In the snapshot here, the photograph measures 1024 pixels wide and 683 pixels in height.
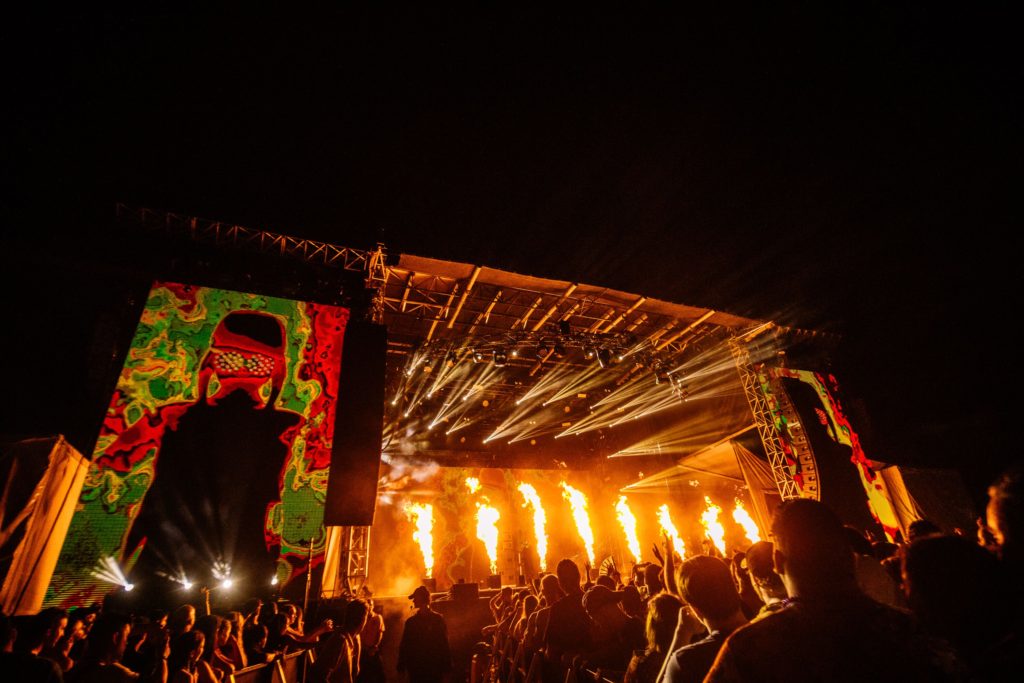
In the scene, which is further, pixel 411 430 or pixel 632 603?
pixel 411 430

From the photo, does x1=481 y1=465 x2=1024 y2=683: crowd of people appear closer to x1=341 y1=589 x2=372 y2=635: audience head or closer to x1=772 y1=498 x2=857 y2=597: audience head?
x1=772 y1=498 x2=857 y2=597: audience head

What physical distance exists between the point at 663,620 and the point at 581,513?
44.9 ft

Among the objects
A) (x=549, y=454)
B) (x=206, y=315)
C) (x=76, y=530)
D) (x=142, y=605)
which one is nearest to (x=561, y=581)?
(x=142, y=605)

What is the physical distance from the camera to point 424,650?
14.8 feet

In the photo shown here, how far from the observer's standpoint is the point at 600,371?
1289 centimetres

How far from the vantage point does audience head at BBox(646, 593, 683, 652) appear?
281 centimetres

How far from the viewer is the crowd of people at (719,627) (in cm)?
128

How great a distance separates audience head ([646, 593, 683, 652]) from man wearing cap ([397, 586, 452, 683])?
261cm

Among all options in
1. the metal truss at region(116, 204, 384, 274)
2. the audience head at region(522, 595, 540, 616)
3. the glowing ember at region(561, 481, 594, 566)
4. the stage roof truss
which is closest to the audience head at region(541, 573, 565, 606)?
the audience head at region(522, 595, 540, 616)

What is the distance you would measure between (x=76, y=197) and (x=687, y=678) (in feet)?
29.7

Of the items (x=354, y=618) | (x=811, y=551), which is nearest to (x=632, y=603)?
(x=354, y=618)

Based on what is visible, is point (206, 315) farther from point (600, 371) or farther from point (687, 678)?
point (600, 371)

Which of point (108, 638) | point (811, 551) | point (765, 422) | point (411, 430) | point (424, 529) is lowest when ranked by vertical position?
point (108, 638)

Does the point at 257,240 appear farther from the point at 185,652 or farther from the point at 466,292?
the point at 185,652
